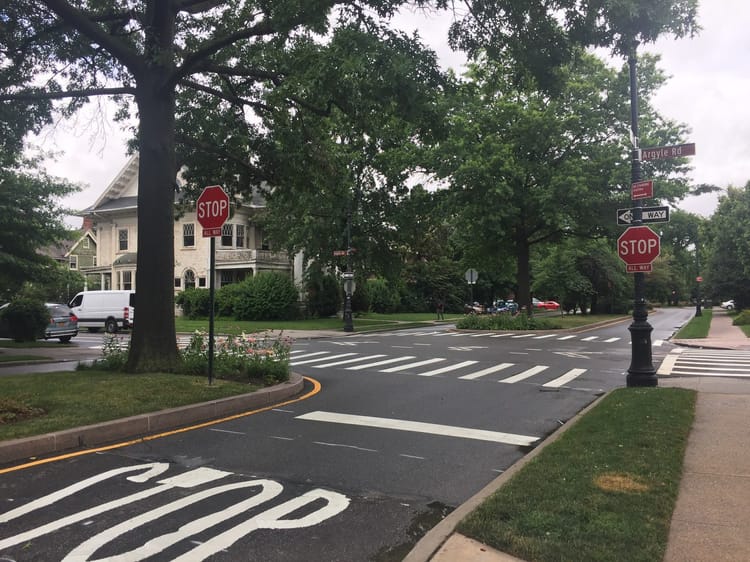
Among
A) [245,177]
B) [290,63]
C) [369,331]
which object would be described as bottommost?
[369,331]

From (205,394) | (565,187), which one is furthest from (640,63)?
Answer: (205,394)

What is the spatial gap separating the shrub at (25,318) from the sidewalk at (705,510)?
20.7 meters

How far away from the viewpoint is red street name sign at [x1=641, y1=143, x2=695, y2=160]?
1001 cm

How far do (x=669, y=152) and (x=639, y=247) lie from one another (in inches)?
70.7

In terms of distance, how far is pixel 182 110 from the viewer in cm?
1462

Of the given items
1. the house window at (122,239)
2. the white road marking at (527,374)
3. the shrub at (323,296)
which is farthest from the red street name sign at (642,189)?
the house window at (122,239)

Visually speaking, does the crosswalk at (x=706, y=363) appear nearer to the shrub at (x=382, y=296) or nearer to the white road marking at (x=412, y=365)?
the white road marking at (x=412, y=365)

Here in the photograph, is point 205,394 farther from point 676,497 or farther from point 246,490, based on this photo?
point 676,497

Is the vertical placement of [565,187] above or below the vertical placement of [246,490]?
above

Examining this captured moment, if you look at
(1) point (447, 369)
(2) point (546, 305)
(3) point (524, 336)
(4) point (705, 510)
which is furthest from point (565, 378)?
(2) point (546, 305)

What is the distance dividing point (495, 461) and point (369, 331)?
25.2m

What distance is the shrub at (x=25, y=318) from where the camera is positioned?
67.6ft

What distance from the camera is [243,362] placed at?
1073 cm

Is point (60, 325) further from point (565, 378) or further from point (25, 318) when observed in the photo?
point (565, 378)
